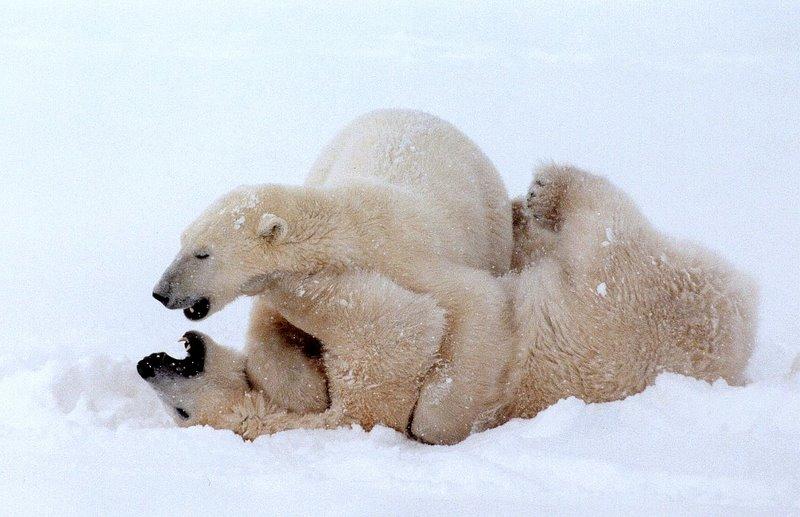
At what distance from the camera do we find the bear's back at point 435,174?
14.9 ft

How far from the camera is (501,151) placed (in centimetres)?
925

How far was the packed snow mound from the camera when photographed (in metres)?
Answer: 2.64

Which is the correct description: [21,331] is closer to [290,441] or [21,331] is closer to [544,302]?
[290,441]

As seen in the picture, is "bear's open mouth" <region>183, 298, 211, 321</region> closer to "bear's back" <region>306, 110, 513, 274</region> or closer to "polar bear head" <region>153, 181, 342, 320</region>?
"polar bear head" <region>153, 181, 342, 320</region>

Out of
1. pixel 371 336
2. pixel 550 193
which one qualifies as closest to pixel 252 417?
pixel 371 336

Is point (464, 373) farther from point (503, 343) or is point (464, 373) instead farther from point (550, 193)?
point (550, 193)

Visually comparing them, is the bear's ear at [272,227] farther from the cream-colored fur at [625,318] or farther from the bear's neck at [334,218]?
the cream-colored fur at [625,318]

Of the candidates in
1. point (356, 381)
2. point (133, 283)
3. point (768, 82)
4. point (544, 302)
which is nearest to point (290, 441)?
point (356, 381)

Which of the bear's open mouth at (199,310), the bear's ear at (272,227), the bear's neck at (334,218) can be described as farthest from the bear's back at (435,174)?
the bear's open mouth at (199,310)

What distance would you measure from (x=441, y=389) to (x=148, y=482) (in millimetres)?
1428

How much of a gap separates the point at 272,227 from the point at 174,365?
0.78 meters

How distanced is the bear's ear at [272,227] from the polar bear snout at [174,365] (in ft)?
2.06

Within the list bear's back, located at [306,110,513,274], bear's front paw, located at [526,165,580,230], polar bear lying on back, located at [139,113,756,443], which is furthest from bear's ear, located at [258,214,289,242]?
bear's front paw, located at [526,165,580,230]

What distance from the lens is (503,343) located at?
3.98 metres
